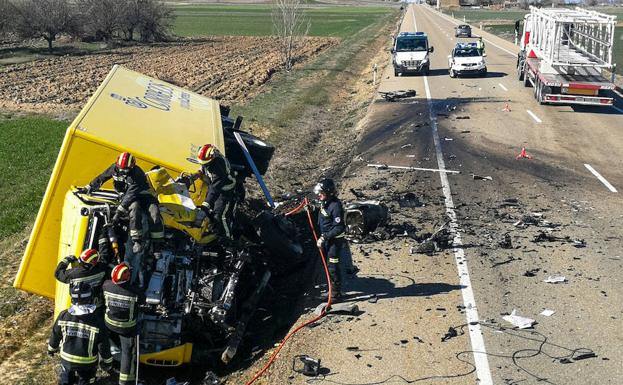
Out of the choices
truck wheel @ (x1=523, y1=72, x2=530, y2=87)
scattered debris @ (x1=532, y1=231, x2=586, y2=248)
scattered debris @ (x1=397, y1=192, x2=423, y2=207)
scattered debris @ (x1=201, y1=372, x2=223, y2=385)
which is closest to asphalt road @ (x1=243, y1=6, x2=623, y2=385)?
scattered debris @ (x1=532, y1=231, x2=586, y2=248)

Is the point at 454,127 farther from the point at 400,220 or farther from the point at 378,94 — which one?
the point at 400,220

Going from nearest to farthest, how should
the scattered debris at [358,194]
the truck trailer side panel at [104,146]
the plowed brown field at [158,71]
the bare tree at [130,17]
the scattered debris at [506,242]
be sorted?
the truck trailer side panel at [104,146]
the scattered debris at [506,242]
the scattered debris at [358,194]
the plowed brown field at [158,71]
the bare tree at [130,17]

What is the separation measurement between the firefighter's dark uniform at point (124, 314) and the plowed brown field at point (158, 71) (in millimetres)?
20790

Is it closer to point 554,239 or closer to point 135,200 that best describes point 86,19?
point 554,239

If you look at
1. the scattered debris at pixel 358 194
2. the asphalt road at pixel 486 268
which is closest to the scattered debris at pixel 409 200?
the asphalt road at pixel 486 268

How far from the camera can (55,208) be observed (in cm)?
1002

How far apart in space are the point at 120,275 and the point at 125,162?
177 centimetres

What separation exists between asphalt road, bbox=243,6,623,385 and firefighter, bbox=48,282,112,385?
7.26ft

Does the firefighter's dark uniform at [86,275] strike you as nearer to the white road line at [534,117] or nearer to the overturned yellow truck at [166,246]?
the overturned yellow truck at [166,246]

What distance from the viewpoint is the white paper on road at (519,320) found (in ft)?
31.2

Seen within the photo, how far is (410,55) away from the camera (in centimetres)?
3488

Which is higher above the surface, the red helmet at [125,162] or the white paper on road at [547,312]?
the red helmet at [125,162]

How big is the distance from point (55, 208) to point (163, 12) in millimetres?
59960

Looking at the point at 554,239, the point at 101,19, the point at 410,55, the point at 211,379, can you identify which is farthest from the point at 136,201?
the point at 101,19
